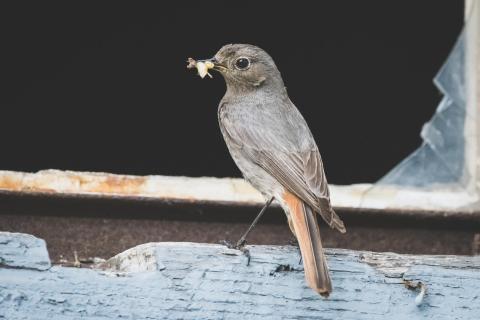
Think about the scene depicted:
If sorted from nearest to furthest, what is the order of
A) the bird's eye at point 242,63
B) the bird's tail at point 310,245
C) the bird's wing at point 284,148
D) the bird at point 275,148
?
the bird's tail at point 310,245, the bird at point 275,148, the bird's wing at point 284,148, the bird's eye at point 242,63

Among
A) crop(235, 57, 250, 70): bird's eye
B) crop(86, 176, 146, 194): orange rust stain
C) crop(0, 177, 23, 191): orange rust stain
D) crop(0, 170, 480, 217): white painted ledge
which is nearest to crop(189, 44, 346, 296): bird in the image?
crop(235, 57, 250, 70): bird's eye

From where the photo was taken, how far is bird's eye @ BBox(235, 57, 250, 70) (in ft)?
15.0

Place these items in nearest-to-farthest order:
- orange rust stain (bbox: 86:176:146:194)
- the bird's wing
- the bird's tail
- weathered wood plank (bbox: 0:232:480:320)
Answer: weathered wood plank (bbox: 0:232:480:320), the bird's tail, the bird's wing, orange rust stain (bbox: 86:176:146:194)

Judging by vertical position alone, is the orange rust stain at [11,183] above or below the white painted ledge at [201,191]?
above

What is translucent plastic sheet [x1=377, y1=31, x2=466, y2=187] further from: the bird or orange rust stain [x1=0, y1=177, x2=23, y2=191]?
orange rust stain [x1=0, y1=177, x2=23, y2=191]

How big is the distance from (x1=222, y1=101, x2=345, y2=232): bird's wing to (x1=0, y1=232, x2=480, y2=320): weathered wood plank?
638 mm

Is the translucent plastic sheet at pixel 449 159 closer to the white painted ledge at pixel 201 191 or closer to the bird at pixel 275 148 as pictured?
the white painted ledge at pixel 201 191

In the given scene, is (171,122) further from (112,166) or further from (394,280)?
(394,280)

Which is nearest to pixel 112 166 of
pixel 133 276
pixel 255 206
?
pixel 255 206

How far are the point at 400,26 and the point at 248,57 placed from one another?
2289 millimetres

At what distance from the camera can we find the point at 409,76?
6.71 meters

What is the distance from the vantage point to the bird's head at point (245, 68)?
15.0ft

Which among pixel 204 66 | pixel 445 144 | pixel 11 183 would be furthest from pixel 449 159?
pixel 11 183

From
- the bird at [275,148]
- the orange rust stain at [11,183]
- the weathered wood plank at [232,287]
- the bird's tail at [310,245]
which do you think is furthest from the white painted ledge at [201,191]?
the weathered wood plank at [232,287]
